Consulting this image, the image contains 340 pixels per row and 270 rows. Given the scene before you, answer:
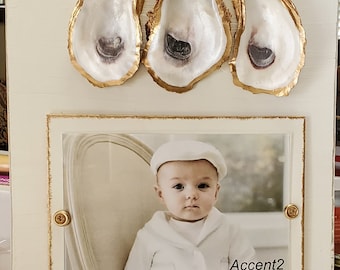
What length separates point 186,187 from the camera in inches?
29.3

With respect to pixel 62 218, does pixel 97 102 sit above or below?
above

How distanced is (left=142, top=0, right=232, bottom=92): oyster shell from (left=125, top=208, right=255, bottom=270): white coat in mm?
189

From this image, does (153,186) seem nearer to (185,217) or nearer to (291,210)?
(185,217)

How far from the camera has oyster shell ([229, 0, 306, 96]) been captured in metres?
0.74

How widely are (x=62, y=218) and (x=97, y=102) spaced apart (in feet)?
0.53

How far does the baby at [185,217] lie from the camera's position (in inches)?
29.4

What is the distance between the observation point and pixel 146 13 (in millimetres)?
743

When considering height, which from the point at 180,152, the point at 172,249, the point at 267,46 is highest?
the point at 267,46

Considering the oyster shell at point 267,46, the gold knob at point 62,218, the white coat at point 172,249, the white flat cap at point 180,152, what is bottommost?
the white coat at point 172,249

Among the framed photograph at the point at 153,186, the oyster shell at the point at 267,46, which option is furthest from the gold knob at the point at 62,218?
the oyster shell at the point at 267,46

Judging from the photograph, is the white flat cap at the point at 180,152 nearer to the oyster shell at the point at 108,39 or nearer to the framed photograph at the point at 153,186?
the framed photograph at the point at 153,186

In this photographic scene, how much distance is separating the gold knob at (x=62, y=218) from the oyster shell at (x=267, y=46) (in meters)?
0.29

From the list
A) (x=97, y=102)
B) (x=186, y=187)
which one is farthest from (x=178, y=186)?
(x=97, y=102)

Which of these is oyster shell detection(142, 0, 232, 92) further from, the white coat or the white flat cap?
the white coat
